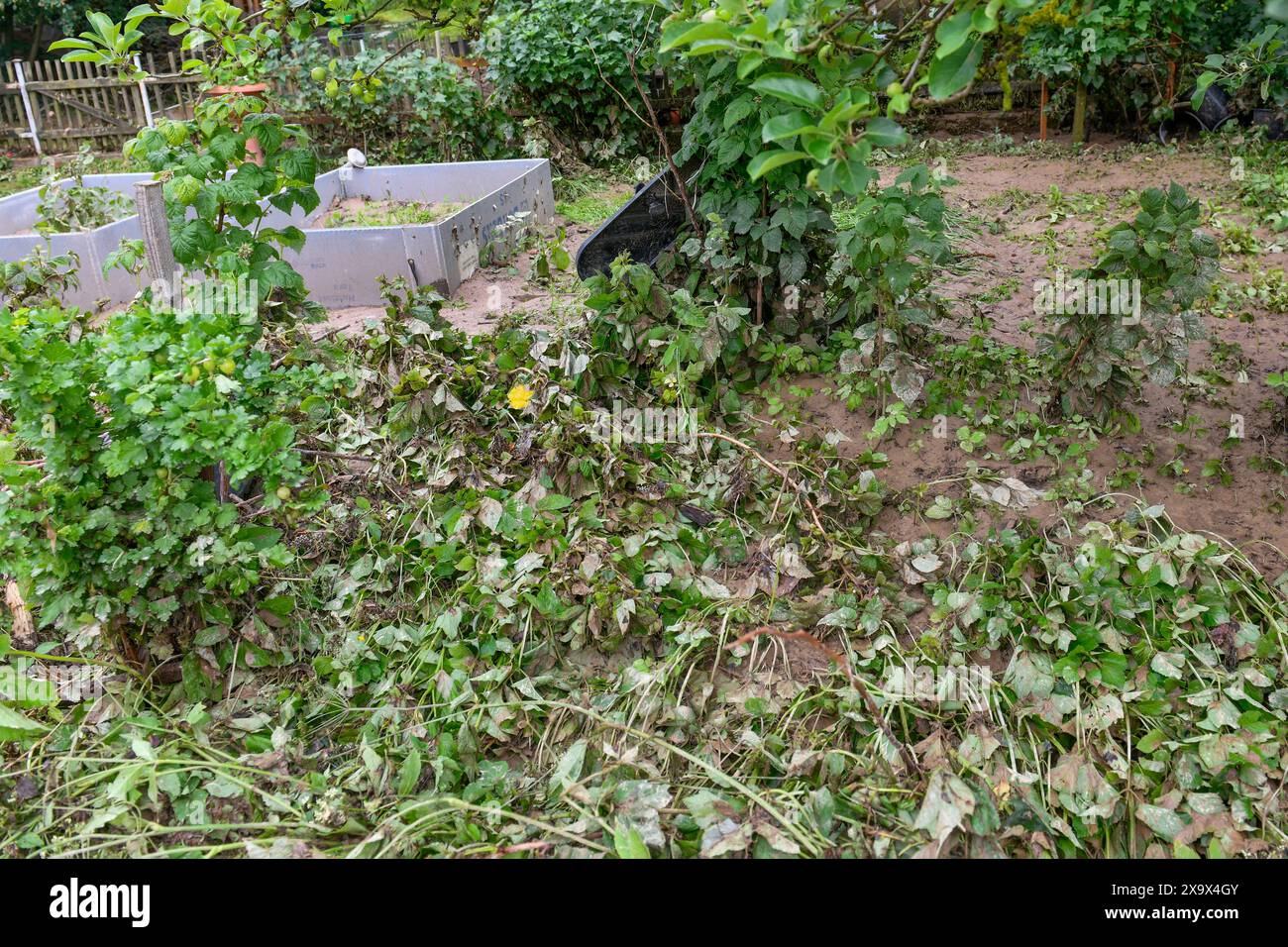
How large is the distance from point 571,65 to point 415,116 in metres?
1.83

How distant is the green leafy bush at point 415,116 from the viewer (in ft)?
30.0

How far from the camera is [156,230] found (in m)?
3.67

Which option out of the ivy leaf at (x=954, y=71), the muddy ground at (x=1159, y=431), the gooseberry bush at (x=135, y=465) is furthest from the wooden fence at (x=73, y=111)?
the ivy leaf at (x=954, y=71)

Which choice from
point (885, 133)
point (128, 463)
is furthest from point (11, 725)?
point (885, 133)

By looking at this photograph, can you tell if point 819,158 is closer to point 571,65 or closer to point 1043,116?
point 571,65

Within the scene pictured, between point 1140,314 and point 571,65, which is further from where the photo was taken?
point 571,65

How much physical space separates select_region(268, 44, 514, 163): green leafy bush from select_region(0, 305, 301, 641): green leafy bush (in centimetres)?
719

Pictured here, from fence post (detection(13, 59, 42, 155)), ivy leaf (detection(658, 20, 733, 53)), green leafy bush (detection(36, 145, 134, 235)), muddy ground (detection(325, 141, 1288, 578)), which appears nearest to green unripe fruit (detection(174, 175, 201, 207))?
muddy ground (detection(325, 141, 1288, 578))

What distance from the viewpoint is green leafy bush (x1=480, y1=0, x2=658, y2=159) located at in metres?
8.65

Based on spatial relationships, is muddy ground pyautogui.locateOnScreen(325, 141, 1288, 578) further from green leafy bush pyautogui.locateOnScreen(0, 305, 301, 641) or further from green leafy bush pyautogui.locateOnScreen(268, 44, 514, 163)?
green leafy bush pyautogui.locateOnScreen(268, 44, 514, 163)

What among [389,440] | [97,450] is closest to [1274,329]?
[389,440]

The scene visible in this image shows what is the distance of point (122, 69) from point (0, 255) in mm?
3048

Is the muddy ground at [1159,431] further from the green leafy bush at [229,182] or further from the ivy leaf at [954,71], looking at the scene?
the green leafy bush at [229,182]

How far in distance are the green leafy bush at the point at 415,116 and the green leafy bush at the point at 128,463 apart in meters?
7.19
